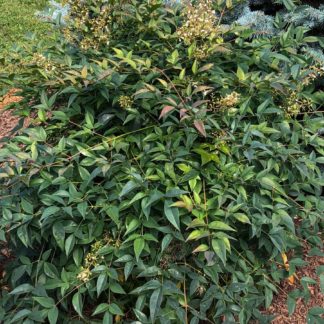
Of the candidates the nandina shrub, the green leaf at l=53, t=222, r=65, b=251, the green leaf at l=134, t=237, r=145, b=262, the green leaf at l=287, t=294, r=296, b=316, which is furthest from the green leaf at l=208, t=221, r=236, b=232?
the green leaf at l=53, t=222, r=65, b=251

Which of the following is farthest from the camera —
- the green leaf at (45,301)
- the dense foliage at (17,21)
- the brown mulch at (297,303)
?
the dense foliage at (17,21)

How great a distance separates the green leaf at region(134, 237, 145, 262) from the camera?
2.13 metres

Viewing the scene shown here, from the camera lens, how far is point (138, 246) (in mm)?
2158

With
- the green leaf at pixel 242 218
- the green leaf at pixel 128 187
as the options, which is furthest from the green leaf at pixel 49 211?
the green leaf at pixel 242 218

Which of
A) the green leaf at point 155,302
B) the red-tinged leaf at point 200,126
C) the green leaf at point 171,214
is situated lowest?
the green leaf at point 155,302

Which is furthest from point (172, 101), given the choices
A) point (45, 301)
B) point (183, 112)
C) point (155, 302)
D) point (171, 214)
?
point (45, 301)

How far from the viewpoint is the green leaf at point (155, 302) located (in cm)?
208

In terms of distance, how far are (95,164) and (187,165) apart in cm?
44

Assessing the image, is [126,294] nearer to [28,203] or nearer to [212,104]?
[28,203]

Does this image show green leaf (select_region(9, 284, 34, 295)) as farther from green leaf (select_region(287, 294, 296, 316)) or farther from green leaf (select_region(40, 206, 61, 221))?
green leaf (select_region(287, 294, 296, 316))

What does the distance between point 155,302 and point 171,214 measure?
14.7 inches

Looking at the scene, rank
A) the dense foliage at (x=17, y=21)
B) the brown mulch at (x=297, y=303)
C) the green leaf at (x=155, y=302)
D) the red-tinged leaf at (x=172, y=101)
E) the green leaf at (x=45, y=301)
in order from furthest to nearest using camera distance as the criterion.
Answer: the dense foliage at (x=17, y=21) < the brown mulch at (x=297, y=303) < the red-tinged leaf at (x=172, y=101) < the green leaf at (x=45, y=301) < the green leaf at (x=155, y=302)

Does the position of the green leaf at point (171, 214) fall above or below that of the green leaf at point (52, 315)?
above

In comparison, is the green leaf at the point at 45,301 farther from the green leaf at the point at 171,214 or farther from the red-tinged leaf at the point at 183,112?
the red-tinged leaf at the point at 183,112
